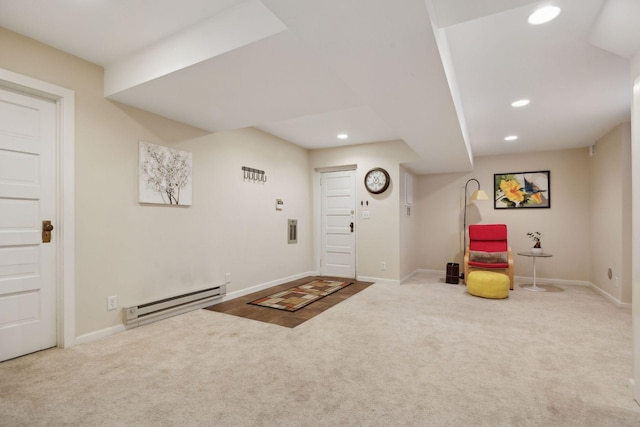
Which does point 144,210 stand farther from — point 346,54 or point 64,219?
point 346,54

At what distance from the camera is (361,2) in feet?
4.55

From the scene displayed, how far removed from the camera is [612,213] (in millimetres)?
4152

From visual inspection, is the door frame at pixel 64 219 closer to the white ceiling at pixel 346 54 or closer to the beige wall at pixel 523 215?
the white ceiling at pixel 346 54

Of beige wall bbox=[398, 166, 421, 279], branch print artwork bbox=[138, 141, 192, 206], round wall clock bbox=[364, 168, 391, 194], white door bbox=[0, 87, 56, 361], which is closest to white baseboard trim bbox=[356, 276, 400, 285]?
beige wall bbox=[398, 166, 421, 279]

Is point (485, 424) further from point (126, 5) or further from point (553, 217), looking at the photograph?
point (553, 217)

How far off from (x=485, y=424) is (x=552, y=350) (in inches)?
54.4

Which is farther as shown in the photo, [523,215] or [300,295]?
[523,215]

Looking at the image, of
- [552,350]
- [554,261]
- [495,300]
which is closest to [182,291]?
[552,350]

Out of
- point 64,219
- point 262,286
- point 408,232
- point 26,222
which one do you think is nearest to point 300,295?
point 262,286

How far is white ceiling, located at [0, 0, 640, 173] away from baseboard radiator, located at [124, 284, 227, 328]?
1.96 m

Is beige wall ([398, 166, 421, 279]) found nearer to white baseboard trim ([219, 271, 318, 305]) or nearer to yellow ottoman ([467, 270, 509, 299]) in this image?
yellow ottoman ([467, 270, 509, 299])

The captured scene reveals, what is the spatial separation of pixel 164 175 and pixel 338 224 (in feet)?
10.6

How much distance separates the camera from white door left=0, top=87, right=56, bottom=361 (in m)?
2.27

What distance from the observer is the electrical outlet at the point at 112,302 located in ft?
9.12
